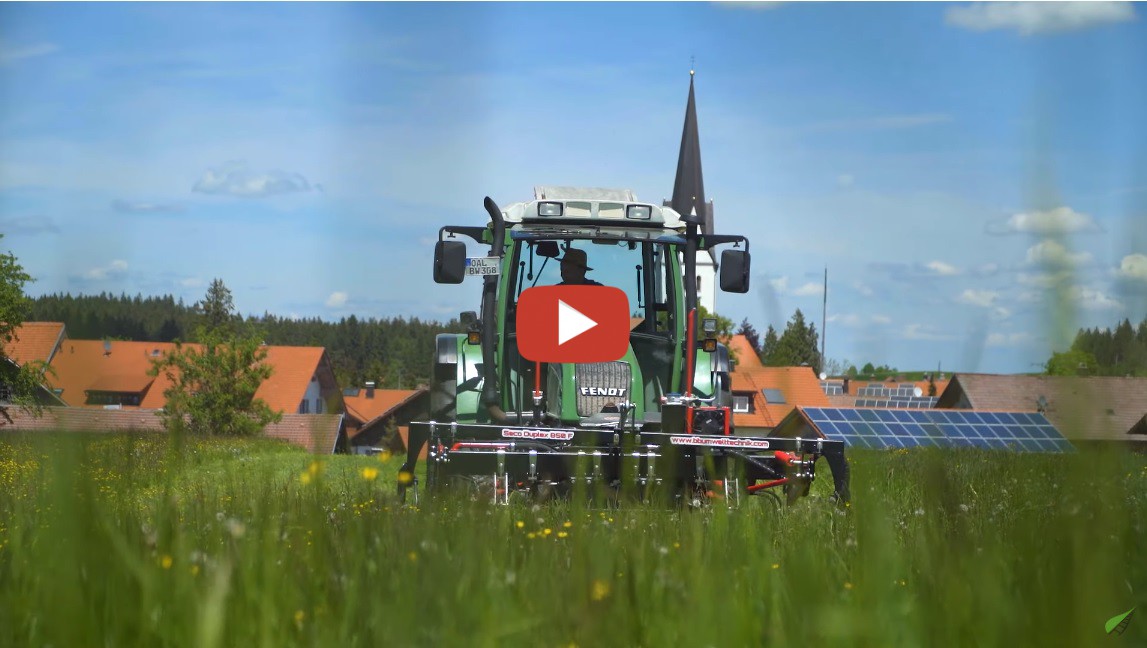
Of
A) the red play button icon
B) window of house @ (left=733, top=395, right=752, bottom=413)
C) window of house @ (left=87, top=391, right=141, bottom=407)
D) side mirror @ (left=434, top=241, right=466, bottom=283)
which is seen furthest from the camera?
window of house @ (left=733, top=395, right=752, bottom=413)

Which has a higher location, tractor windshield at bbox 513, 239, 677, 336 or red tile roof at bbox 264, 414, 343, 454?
tractor windshield at bbox 513, 239, 677, 336

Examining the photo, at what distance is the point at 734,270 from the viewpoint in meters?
8.08

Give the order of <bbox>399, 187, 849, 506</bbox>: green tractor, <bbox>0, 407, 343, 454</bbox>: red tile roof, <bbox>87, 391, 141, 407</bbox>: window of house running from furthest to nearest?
<bbox>399, 187, 849, 506</bbox>: green tractor
<bbox>0, 407, 343, 454</bbox>: red tile roof
<bbox>87, 391, 141, 407</bbox>: window of house

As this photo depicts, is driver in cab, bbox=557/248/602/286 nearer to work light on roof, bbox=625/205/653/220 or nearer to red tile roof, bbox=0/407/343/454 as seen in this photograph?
work light on roof, bbox=625/205/653/220

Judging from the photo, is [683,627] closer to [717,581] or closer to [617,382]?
[717,581]

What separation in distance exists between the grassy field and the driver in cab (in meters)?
5.93

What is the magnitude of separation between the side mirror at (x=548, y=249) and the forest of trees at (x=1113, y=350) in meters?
7.66

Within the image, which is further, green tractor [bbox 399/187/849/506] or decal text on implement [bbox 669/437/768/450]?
green tractor [bbox 399/187/849/506]

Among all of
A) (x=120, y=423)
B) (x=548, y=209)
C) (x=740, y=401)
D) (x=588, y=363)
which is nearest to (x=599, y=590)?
(x=120, y=423)

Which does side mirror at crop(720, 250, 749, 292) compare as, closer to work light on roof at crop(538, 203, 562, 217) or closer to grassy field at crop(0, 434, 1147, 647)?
A: work light on roof at crop(538, 203, 562, 217)

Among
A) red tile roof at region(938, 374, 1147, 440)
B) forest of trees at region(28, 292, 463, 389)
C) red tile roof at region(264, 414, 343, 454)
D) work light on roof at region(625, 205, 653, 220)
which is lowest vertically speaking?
red tile roof at region(264, 414, 343, 454)

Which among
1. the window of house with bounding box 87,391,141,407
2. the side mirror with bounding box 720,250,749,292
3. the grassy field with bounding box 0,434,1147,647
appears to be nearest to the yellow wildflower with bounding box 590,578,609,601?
the grassy field with bounding box 0,434,1147,647

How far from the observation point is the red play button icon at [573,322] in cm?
785

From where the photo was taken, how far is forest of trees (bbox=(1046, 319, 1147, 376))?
117 cm
